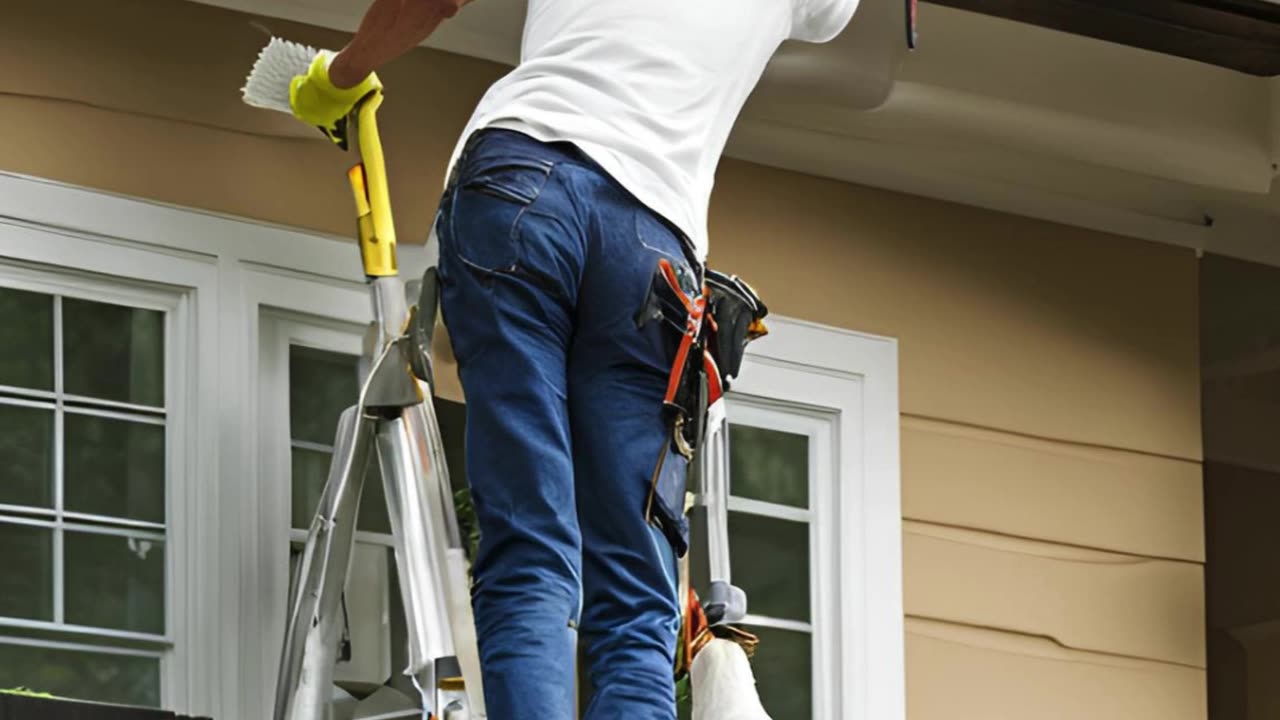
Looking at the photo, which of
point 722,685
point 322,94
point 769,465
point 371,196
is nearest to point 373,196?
point 371,196

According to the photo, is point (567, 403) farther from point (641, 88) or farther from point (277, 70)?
point (277, 70)

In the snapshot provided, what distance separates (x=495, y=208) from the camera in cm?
380

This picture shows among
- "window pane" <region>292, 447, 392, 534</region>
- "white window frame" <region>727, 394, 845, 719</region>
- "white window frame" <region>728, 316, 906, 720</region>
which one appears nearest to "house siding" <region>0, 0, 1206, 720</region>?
"white window frame" <region>728, 316, 906, 720</region>

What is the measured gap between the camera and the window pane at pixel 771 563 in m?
5.36

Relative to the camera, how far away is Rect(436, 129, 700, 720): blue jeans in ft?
11.8

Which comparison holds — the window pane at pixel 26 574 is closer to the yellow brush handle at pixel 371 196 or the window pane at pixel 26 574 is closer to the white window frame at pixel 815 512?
the yellow brush handle at pixel 371 196

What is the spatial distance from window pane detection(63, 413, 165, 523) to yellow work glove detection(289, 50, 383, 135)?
A: 0.67 m

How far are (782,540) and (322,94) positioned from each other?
1.52m

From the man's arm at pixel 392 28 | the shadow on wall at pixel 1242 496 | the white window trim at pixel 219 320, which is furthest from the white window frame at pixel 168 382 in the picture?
the shadow on wall at pixel 1242 496

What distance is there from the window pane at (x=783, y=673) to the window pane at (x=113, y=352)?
1.31 meters

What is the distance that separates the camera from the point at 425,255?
192 inches

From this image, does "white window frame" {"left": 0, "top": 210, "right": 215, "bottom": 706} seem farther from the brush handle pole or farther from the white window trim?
the brush handle pole

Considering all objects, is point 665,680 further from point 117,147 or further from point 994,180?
point 994,180

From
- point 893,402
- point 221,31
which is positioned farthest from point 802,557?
point 221,31
